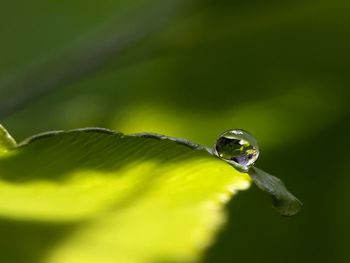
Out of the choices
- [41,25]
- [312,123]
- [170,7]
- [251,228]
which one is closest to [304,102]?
[312,123]

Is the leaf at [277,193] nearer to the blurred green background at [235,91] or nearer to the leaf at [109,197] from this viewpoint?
the leaf at [109,197]

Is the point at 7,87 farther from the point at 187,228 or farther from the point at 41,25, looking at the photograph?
the point at 187,228

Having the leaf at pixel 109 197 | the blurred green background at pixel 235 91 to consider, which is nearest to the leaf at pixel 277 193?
the leaf at pixel 109 197

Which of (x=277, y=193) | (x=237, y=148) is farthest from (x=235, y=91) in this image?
(x=277, y=193)

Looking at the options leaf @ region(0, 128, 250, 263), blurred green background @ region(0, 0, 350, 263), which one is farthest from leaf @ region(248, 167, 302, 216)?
blurred green background @ region(0, 0, 350, 263)

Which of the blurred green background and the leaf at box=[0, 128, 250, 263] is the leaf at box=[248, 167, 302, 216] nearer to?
the leaf at box=[0, 128, 250, 263]

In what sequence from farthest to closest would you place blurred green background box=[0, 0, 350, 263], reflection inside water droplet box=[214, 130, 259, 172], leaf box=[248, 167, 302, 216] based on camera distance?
blurred green background box=[0, 0, 350, 263] < reflection inside water droplet box=[214, 130, 259, 172] < leaf box=[248, 167, 302, 216]
